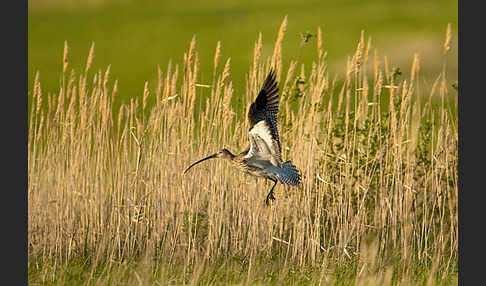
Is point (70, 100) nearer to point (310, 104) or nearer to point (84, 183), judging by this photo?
point (84, 183)

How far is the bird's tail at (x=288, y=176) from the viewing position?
470 centimetres

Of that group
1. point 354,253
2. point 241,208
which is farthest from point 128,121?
point 354,253

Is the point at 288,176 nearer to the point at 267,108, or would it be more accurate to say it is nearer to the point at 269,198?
the point at 267,108

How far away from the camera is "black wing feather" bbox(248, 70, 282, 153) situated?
4637mm

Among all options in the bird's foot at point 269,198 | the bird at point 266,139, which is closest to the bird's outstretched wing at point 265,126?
the bird at point 266,139

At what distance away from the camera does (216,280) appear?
5.23 m

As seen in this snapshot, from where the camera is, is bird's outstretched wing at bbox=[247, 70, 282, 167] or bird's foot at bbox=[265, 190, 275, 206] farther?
bird's foot at bbox=[265, 190, 275, 206]

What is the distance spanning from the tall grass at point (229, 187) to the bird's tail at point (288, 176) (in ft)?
1.85

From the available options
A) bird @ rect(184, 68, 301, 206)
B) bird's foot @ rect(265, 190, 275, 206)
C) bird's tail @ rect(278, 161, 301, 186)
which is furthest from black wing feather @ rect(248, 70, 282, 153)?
bird's foot @ rect(265, 190, 275, 206)

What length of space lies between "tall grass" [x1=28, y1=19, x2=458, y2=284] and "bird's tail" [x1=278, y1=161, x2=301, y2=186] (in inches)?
22.1

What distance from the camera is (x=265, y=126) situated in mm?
4629

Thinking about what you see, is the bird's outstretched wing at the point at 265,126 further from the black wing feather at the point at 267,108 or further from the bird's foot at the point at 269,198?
the bird's foot at the point at 269,198

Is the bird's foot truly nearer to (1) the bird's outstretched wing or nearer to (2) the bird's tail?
(2) the bird's tail

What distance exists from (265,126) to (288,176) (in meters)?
0.42
